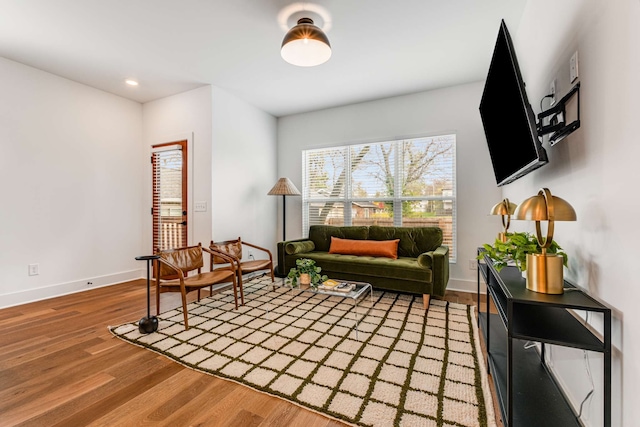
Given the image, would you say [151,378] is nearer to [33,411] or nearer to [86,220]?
[33,411]

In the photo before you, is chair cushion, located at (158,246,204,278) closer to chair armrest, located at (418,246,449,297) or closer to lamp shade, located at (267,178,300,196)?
lamp shade, located at (267,178,300,196)

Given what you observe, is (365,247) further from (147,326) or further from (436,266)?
(147,326)

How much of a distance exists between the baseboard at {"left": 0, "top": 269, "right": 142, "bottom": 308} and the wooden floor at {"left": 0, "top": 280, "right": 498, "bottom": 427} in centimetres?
81

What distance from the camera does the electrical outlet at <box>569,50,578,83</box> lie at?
141 cm

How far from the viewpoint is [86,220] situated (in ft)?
12.4

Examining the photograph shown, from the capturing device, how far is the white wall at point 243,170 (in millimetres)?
3867

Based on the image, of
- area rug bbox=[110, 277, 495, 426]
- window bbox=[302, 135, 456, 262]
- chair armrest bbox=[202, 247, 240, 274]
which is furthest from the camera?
window bbox=[302, 135, 456, 262]

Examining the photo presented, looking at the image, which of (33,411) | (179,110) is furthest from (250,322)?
(179,110)

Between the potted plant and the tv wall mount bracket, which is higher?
the tv wall mount bracket

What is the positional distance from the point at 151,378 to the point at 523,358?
2482 mm

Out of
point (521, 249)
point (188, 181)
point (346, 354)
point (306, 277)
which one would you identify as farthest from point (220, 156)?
point (521, 249)

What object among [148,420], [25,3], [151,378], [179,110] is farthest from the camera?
[179,110]

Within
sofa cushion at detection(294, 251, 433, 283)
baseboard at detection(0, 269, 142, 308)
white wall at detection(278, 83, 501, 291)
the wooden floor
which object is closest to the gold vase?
sofa cushion at detection(294, 251, 433, 283)

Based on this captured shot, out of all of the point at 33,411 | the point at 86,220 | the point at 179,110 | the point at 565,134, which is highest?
the point at 179,110
